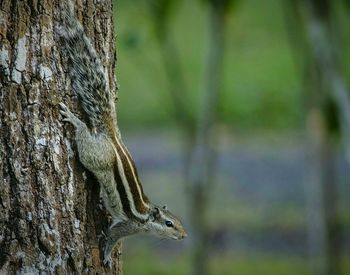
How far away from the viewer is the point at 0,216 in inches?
133

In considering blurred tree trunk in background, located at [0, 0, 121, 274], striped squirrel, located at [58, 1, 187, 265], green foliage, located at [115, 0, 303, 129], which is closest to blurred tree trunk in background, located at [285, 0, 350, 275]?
green foliage, located at [115, 0, 303, 129]

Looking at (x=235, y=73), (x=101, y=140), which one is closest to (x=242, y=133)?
(x=235, y=73)

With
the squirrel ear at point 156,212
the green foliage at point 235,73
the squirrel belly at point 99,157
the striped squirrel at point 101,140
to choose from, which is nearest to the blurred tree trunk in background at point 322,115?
the squirrel ear at point 156,212

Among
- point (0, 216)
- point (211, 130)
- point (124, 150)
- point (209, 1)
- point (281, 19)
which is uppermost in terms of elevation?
point (281, 19)

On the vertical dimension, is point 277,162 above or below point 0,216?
above

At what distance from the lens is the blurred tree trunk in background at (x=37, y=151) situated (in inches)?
132

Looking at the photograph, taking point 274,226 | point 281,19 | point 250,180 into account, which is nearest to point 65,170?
point 274,226

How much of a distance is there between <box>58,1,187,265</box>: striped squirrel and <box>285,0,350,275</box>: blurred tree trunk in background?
11.3 feet

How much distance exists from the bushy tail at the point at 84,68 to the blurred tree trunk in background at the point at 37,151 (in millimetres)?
32

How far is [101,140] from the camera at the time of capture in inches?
145

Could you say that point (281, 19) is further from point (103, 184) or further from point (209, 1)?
point (103, 184)

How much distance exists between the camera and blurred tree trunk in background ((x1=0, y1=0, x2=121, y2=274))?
11.0ft

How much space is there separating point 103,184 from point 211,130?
4263 millimetres

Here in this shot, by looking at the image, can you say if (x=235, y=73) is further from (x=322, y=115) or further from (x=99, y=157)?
(x=99, y=157)
